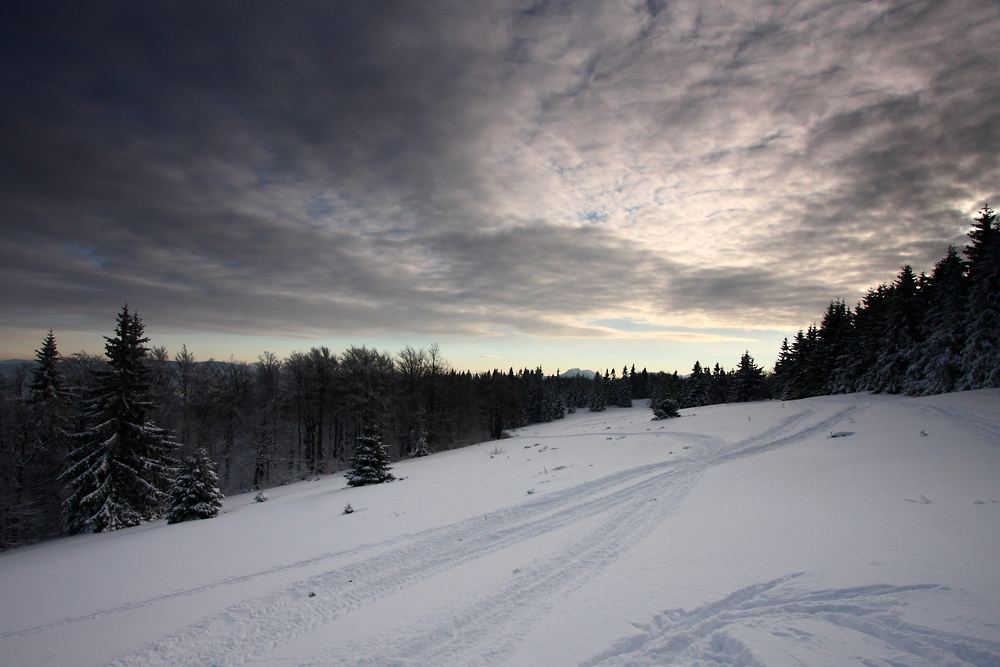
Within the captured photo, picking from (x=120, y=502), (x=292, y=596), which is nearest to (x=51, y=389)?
(x=120, y=502)

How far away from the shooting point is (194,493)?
15.9 meters

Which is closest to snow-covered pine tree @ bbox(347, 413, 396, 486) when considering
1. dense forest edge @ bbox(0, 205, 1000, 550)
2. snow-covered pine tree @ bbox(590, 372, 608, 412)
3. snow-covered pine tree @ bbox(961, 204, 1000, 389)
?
dense forest edge @ bbox(0, 205, 1000, 550)

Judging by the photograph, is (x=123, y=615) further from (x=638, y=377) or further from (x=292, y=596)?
(x=638, y=377)

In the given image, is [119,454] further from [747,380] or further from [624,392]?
[624,392]

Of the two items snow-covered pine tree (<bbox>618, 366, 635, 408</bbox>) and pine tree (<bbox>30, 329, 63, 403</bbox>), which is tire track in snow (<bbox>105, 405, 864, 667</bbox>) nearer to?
pine tree (<bbox>30, 329, 63, 403</bbox>)

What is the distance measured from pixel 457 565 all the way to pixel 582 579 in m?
2.15

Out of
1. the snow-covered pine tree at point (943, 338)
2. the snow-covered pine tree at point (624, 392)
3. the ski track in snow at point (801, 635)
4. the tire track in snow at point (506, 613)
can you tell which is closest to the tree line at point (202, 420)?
the tire track in snow at point (506, 613)

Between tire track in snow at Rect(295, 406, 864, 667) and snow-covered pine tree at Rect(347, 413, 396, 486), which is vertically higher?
tire track in snow at Rect(295, 406, 864, 667)

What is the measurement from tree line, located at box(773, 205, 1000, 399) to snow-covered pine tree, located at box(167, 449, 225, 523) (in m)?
41.3

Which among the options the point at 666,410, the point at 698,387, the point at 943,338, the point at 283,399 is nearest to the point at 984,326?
the point at 943,338

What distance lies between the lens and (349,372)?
42062 millimetres

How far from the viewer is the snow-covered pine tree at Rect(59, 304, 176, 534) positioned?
62.5ft

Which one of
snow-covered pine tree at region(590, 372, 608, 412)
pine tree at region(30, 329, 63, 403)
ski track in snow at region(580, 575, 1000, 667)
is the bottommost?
snow-covered pine tree at region(590, 372, 608, 412)

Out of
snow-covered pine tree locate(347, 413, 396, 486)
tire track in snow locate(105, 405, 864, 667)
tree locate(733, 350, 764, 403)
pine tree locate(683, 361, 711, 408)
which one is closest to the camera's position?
tire track in snow locate(105, 405, 864, 667)
